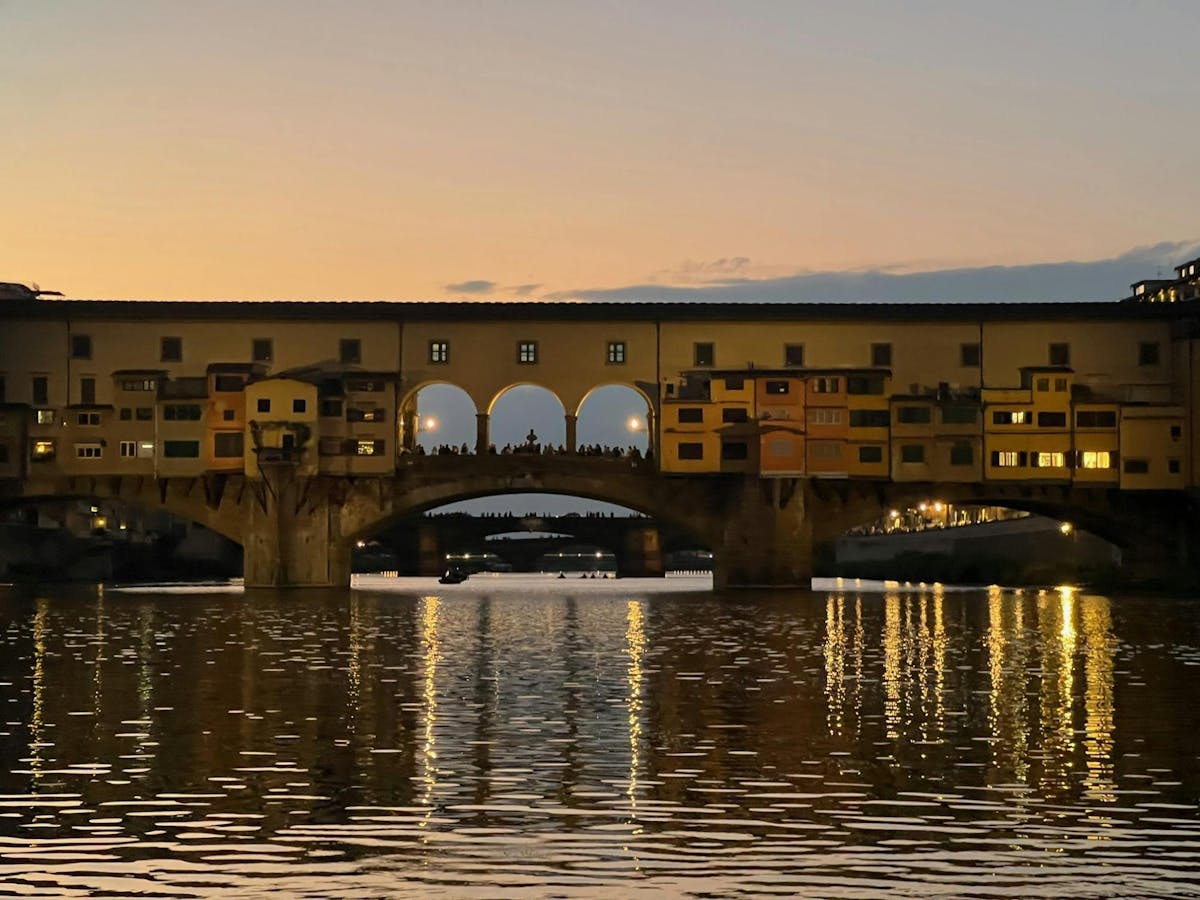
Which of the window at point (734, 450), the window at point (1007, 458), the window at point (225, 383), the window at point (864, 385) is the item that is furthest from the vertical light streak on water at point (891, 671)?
the window at point (225, 383)

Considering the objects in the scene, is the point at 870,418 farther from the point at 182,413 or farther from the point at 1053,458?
the point at 182,413

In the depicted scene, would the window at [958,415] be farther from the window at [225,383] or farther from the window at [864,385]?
the window at [225,383]

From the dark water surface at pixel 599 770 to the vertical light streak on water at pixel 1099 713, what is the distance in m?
0.10

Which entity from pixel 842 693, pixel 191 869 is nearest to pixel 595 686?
pixel 842 693

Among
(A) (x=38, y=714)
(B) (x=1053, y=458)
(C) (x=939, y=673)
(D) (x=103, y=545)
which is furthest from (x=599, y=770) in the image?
(D) (x=103, y=545)

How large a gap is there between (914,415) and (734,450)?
9181 millimetres

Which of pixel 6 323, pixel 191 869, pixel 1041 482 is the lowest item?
pixel 191 869

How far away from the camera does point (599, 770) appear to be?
73.3 ft

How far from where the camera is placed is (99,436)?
9906 cm

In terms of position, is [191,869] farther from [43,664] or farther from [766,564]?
[766,564]

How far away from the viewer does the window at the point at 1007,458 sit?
9844 cm

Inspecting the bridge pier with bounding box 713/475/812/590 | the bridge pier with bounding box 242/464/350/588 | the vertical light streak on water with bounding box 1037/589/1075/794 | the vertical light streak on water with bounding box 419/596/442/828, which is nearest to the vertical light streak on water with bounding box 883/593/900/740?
the vertical light streak on water with bounding box 1037/589/1075/794

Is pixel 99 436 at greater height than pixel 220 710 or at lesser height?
greater

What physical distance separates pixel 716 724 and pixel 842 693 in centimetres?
626
